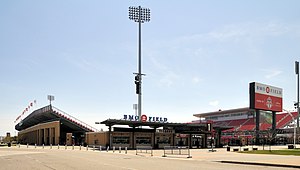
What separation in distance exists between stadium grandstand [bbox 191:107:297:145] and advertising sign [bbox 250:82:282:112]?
579 centimetres

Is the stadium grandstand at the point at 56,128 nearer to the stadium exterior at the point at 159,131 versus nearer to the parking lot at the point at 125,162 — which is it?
the stadium exterior at the point at 159,131

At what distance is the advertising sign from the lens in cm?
8194

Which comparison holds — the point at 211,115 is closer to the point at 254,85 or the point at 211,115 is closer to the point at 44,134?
the point at 254,85

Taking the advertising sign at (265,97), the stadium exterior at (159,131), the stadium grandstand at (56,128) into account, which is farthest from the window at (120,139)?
the advertising sign at (265,97)

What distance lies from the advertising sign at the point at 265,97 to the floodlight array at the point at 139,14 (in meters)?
27.4

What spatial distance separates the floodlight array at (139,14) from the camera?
77.8 m

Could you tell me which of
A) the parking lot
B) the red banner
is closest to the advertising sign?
the red banner

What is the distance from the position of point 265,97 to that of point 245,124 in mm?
32164

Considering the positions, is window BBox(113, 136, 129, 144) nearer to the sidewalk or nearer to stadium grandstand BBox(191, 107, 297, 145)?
stadium grandstand BBox(191, 107, 297, 145)

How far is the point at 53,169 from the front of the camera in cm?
2031

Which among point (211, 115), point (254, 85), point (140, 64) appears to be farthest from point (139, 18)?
point (211, 115)

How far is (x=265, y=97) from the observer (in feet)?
280

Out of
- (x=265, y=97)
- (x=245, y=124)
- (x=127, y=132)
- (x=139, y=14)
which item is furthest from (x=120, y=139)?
(x=245, y=124)

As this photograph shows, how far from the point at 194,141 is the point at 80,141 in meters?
27.7
